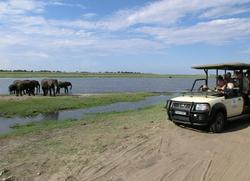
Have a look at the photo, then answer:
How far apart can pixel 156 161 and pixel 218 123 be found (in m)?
4.23

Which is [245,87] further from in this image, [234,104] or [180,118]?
[180,118]

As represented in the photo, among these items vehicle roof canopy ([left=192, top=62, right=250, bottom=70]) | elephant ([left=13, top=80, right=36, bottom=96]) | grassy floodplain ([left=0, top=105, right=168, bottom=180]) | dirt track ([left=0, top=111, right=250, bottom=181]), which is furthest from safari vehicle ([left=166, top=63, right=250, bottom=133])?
elephant ([left=13, top=80, right=36, bottom=96])

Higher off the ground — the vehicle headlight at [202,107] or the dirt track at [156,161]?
the vehicle headlight at [202,107]

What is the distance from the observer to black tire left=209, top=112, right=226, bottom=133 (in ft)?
39.2

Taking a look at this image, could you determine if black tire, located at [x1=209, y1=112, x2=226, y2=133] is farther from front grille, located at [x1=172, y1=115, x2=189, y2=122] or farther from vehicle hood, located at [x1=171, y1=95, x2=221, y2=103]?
front grille, located at [x1=172, y1=115, x2=189, y2=122]

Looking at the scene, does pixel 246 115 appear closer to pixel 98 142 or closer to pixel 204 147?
pixel 204 147

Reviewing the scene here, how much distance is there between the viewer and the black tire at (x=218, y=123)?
11945 mm

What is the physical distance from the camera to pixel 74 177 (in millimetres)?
7578

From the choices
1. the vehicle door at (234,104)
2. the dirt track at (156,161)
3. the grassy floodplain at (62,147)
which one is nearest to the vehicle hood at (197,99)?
the vehicle door at (234,104)

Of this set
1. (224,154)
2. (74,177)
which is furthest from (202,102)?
(74,177)

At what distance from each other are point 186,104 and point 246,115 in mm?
3086

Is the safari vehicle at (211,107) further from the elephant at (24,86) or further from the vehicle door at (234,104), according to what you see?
the elephant at (24,86)

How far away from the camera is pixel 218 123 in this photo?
12.2 m

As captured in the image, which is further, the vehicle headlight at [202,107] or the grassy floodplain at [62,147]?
the vehicle headlight at [202,107]
